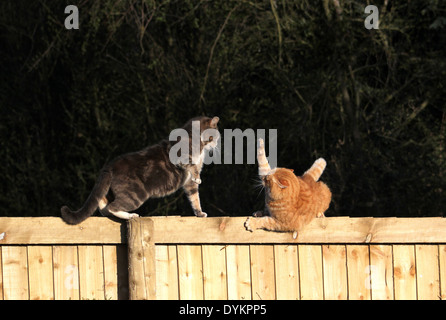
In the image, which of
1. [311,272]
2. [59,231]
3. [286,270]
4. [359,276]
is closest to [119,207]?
[59,231]

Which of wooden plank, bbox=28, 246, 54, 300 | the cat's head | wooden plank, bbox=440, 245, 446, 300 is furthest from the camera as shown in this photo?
wooden plank, bbox=28, 246, 54, 300

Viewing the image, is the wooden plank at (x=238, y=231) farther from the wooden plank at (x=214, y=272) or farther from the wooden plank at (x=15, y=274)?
the wooden plank at (x=15, y=274)

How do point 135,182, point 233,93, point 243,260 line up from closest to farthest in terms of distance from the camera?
point 243,260, point 135,182, point 233,93

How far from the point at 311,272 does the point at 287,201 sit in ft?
1.78

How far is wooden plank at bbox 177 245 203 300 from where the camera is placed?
519cm

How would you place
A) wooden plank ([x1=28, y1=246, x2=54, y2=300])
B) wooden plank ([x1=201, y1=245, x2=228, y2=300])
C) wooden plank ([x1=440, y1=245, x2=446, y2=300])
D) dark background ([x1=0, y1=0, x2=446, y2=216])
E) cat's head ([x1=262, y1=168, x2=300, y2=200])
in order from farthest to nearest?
dark background ([x1=0, y1=0, x2=446, y2=216]), wooden plank ([x1=28, y1=246, x2=54, y2=300]), cat's head ([x1=262, y1=168, x2=300, y2=200]), wooden plank ([x1=201, y1=245, x2=228, y2=300]), wooden plank ([x1=440, y1=245, x2=446, y2=300])

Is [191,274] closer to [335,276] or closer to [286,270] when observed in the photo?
[286,270]

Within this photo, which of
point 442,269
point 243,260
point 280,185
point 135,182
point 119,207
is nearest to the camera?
point 442,269

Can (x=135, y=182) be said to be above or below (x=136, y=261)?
above

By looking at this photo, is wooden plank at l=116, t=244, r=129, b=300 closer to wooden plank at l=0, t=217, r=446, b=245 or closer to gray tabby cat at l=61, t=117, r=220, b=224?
wooden plank at l=0, t=217, r=446, b=245

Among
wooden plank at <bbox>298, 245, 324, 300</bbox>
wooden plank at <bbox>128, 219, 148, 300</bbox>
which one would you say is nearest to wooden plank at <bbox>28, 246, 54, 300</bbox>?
wooden plank at <bbox>128, 219, 148, 300</bbox>

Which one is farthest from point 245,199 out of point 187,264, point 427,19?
point 187,264

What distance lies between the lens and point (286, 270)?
16.8ft

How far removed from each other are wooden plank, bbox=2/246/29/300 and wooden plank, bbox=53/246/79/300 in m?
0.25
